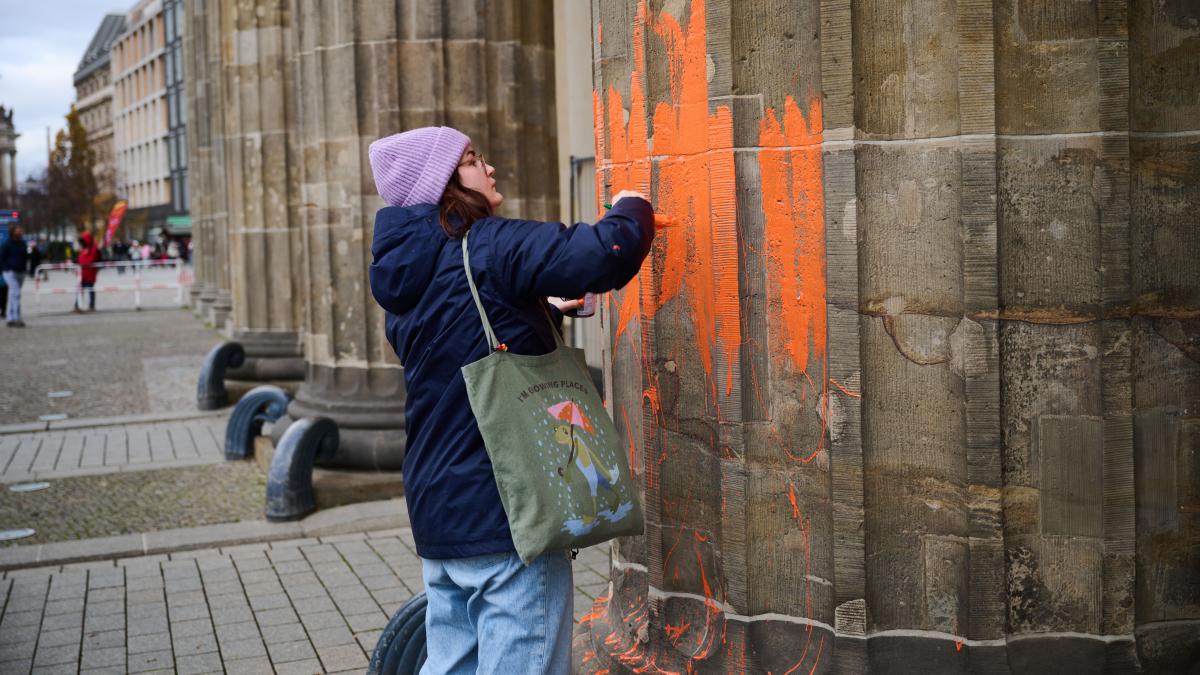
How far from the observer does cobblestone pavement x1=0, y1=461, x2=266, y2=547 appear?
714 cm

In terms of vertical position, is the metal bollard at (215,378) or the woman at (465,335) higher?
the woman at (465,335)

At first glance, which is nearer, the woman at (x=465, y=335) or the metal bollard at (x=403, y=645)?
the woman at (x=465, y=335)

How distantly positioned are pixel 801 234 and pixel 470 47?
468 cm

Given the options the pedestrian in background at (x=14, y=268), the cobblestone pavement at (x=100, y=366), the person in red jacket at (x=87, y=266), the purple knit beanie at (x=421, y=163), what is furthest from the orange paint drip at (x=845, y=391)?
the person in red jacket at (x=87, y=266)

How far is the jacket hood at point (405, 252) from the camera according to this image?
2.81 m

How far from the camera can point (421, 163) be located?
9.40 feet

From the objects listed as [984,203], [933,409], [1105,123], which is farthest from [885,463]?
[1105,123]

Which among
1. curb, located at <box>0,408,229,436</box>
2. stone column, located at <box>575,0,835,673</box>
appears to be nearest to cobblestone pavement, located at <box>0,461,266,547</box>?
curb, located at <box>0,408,229,436</box>

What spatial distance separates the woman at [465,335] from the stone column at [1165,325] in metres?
1.21

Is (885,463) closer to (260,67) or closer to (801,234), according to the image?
(801,234)

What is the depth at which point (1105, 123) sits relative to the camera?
2.90 meters

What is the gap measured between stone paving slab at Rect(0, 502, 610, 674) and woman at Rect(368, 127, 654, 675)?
2.07m

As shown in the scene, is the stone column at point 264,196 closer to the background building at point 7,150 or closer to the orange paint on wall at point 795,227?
the orange paint on wall at point 795,227

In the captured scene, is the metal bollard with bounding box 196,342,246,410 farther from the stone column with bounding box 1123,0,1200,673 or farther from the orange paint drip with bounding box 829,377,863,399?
the stone column with bounding box 1123,0,1200,673
